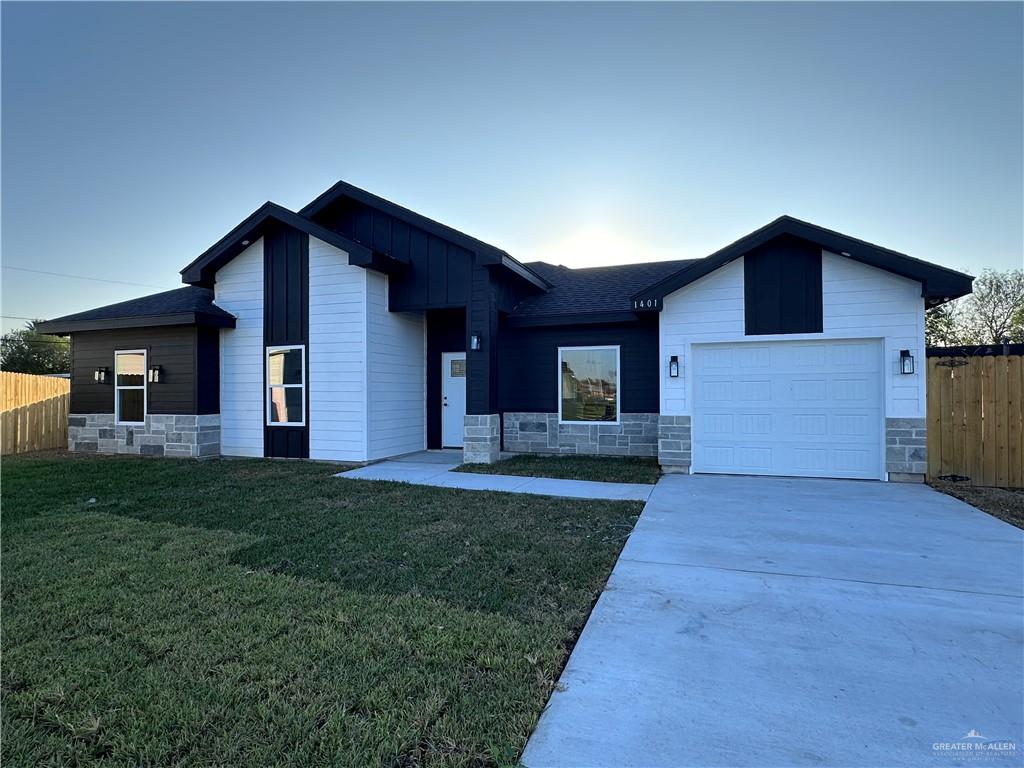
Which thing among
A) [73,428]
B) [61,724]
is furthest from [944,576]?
Answer: [73,428]

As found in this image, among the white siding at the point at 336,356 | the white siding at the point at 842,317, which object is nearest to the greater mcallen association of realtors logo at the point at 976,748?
the white siding at the point at 842,317

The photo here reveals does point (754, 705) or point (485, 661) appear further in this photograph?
point (485, 661)

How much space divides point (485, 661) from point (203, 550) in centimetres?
309

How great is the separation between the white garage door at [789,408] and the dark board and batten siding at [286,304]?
733 cm

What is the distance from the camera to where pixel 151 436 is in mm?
10211

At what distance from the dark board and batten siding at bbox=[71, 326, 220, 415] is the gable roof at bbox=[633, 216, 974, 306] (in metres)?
9.33

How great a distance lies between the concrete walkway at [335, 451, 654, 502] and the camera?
6512 millimetres

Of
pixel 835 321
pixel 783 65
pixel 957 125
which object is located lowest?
pixel 835 321

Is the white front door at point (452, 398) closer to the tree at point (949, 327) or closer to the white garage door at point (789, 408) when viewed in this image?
the white garage door at point (789, 408)

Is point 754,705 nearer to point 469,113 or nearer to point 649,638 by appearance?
point 649,638

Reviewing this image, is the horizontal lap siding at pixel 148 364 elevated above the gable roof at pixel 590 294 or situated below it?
below

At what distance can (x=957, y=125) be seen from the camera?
8.16 metres

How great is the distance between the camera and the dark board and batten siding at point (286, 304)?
9.42 meters

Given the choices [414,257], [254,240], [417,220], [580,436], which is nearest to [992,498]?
[580,436]
